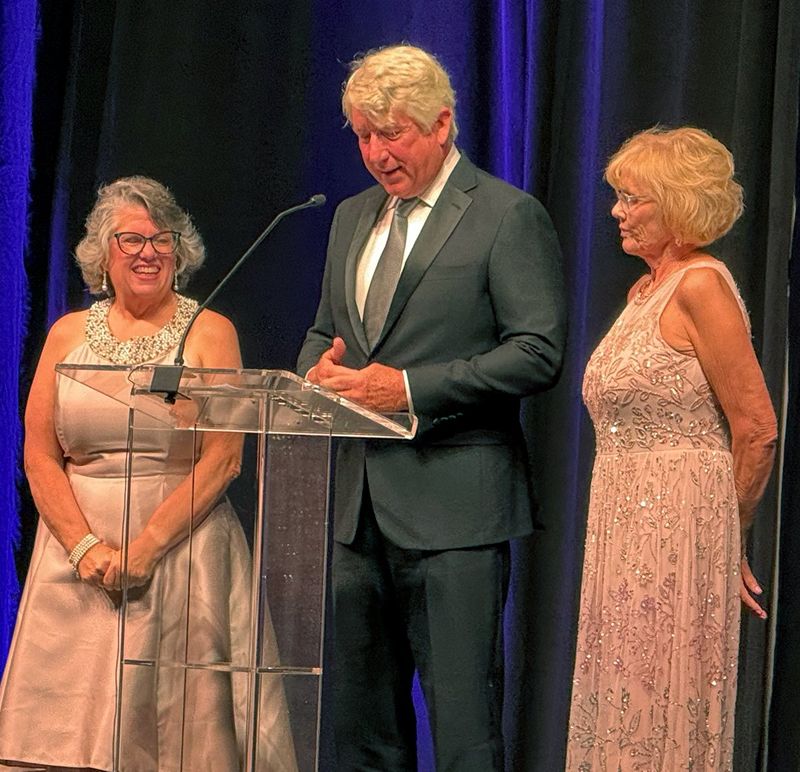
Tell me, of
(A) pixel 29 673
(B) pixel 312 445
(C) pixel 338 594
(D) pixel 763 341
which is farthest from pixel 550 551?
(B) pixel 312 445

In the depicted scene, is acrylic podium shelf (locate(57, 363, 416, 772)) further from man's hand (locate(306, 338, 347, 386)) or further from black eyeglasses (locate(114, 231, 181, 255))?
black eyeglasses (locate(114, 231, 181, 255))

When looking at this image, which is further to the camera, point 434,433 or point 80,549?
point 80,549

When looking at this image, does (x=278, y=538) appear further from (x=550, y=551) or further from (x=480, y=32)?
(x=480, y=32)

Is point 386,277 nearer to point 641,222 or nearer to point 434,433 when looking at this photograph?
point 434,433

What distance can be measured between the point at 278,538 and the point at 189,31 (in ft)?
7.88

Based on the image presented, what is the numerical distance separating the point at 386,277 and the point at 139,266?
2.39 feet

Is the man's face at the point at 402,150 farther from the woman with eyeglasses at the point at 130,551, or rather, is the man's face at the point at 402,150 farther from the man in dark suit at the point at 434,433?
the woman with eyeglasses at the point at 130,551

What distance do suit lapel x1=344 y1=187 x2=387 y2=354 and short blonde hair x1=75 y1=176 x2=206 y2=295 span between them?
592 mm

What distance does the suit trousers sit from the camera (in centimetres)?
270

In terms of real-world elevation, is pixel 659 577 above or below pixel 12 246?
below

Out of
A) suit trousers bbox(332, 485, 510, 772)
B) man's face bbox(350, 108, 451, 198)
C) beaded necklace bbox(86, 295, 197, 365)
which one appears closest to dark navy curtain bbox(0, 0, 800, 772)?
suit trousers bbox(332, 485, 510, 772)

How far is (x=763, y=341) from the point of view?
333cm

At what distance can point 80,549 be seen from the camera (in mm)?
2934

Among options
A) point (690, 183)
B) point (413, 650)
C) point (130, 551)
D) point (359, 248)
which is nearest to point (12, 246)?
point (359, 248)
